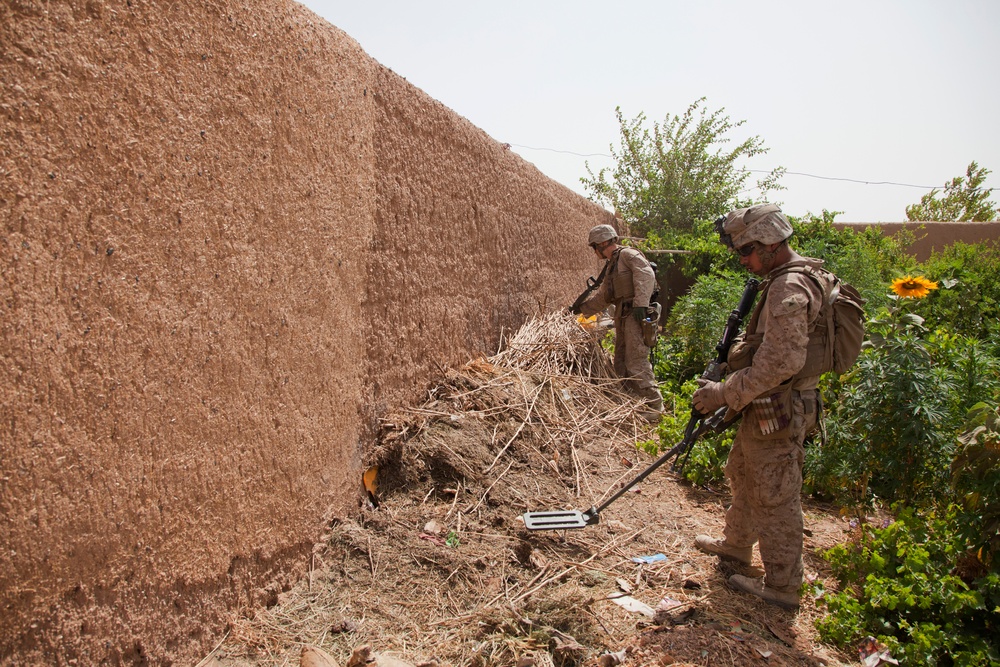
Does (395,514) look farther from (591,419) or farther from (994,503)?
(994,503)

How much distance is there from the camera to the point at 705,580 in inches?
142

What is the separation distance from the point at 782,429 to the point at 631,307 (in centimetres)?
352

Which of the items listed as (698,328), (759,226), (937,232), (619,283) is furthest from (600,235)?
(937,232)

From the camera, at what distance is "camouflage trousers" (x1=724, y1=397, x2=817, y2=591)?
334cm

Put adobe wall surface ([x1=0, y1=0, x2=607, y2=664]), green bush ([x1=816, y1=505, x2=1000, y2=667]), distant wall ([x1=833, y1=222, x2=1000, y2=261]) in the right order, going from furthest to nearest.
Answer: distant wall ([x1=833, y1=222, x2=1000, y2=261])
green bush ([x1=816, y1=505, x2=1000, y2=667])
adobe wall surface ([x1=0, y1=0, x2=607, y2=664])

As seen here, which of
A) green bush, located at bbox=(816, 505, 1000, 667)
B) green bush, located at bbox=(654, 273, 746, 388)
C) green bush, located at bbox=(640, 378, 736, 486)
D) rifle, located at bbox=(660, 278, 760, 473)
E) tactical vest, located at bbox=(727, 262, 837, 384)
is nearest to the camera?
green bush, located at bbox=(816, 505, 1000, 667)

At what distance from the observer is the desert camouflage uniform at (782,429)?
10.3 feet

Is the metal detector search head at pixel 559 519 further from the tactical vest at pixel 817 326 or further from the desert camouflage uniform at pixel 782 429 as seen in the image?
the tactical vest at pixel 817 326

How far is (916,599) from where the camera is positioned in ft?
9.73

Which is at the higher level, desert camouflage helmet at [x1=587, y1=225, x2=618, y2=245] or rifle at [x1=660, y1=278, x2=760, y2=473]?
desert camouflage helmet at [x1=587, y1=225, x2=618, y2=245]

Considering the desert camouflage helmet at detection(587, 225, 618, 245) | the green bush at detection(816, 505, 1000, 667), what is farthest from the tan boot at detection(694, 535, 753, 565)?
the desert camouflage helmet at detection(587, 225, 618, 245)

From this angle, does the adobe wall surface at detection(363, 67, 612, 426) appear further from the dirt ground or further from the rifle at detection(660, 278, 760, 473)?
the rifle at detection(660, 278, 760, 473)

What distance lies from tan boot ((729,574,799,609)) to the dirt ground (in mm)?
36

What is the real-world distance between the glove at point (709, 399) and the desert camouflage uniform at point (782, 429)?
0.17 ft
